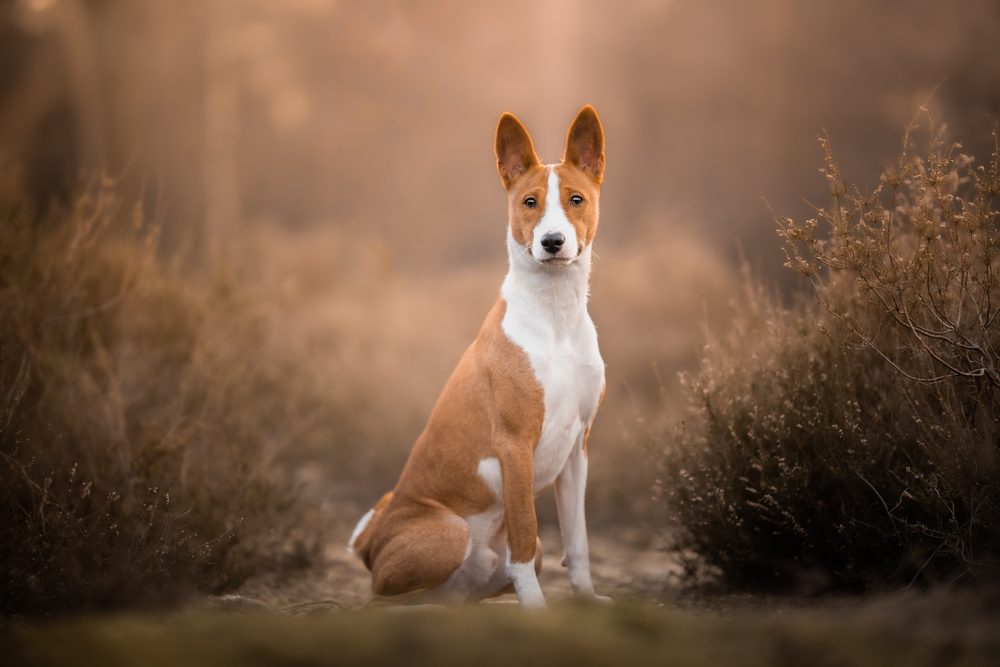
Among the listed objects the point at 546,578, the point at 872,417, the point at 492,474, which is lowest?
the point at 546,578

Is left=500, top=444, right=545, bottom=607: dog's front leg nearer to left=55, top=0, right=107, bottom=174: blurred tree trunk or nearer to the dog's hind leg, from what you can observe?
the dog's hind leg

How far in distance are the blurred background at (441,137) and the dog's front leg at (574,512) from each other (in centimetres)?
95

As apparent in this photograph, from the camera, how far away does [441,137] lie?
83.6ft

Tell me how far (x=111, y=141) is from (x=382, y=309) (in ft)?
47.6

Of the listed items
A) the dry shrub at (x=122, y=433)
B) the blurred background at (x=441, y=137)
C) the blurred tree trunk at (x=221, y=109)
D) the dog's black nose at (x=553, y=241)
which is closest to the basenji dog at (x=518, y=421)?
the dog's black nose at (x=553, y=241)

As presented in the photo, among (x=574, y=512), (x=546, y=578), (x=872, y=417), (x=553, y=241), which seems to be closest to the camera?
(x=553, y=241)

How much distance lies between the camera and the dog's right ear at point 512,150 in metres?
4.16

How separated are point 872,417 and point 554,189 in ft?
6.20

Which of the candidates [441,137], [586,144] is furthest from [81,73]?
[586,144]

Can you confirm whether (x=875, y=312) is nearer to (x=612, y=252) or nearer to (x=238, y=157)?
(x=612, y=252)

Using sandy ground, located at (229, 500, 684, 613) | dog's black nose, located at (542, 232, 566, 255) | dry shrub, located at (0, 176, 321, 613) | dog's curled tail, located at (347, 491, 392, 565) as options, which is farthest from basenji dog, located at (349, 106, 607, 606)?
dry shrub, located at (0, 176, 321, 613)

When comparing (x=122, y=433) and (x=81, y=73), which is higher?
(x=81, y=73)

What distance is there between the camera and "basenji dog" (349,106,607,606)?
12.5 ft

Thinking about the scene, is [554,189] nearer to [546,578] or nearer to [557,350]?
[557,350]
